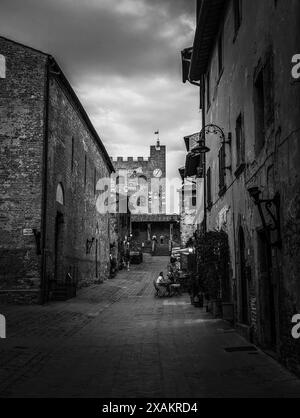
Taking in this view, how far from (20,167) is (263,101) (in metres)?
11.9

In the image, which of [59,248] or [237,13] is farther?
[59,248]

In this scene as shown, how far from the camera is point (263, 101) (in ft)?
32.8

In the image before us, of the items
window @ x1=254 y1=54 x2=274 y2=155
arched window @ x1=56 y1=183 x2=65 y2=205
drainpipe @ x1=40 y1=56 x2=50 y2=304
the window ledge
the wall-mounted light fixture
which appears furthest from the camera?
arched window @ x1=56 y1=183 x2=65 y2=205

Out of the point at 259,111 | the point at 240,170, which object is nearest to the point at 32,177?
the point at 240,170

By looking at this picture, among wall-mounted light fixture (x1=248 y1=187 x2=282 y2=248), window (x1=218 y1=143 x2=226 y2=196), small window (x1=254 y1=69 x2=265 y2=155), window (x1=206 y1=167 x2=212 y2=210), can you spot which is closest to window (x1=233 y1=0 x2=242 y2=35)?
small window (x1=254 y1=69 x2=265 y2=155)

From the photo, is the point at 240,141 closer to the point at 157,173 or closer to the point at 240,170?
the point at 240,170

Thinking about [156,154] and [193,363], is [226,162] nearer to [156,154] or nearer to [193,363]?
[193,363]

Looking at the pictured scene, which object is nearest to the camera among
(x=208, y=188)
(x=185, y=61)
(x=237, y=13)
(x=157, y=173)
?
(x=237, y=13)

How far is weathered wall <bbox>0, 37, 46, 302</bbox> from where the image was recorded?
18891 mm

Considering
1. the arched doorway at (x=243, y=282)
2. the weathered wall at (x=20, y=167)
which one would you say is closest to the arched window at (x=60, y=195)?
the weathered wall at (x=20, y=167)

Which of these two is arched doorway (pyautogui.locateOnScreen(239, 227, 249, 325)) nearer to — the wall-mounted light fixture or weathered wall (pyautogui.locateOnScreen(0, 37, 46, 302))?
the wall-mounted light fixture

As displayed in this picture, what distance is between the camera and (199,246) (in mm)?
15555

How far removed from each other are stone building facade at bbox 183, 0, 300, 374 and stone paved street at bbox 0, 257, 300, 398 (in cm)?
72
